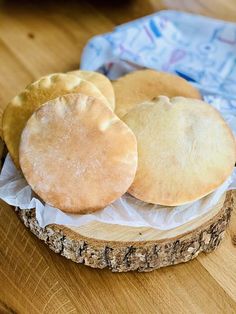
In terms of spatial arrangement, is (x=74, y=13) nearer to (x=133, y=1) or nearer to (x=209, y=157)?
(x=133, y=1)

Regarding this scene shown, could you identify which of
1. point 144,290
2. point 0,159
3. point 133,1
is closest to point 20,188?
point 0,159

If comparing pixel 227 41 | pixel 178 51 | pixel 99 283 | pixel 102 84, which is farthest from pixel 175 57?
pixel 99 283

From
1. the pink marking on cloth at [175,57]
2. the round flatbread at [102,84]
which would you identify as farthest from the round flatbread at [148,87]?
the pink marking on cloth at [175,57]

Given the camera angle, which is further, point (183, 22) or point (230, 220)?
point (183, 22)

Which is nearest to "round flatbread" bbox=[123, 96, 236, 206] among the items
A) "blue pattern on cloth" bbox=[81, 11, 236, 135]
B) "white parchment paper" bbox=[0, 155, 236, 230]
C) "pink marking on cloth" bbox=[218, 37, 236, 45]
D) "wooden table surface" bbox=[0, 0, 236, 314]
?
"white parchment paper" bbox=[0, 155, 236, 230]

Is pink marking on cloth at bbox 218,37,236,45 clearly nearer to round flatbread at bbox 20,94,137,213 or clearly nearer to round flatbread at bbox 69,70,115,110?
round flatbread at bbox 69,70,115,110

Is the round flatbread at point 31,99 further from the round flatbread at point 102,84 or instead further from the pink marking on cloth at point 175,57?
the pink marking on cloth at point 175,57

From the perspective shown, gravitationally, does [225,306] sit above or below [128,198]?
below

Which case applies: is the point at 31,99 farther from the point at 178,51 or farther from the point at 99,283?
the point at 178,51
